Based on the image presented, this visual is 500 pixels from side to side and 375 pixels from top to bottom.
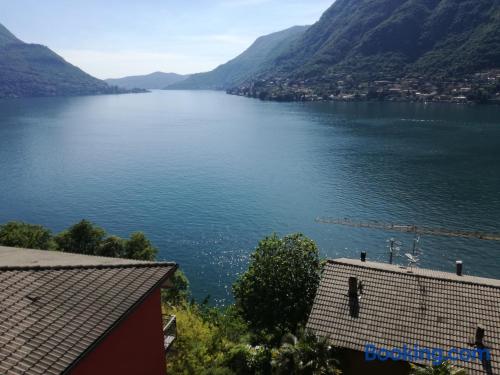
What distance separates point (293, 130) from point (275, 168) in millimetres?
69316

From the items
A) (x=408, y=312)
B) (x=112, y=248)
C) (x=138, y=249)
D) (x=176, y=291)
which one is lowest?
(x=176, y=291)

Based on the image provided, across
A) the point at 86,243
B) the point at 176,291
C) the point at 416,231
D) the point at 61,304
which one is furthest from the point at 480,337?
the point at 416,231

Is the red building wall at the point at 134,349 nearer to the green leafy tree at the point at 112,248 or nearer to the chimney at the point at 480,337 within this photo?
the chimney at the point at 480,337

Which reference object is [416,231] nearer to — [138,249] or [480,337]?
[138,249]

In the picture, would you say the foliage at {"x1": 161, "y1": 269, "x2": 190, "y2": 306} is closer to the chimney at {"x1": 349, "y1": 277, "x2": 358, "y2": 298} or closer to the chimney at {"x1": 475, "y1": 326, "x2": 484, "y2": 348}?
the chimney at {"x1": 349, "y1": 277, "x2": 358, "y2": 298}

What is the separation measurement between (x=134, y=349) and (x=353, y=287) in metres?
15.2

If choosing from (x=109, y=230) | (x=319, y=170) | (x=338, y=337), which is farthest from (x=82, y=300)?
(x=319, y=170)

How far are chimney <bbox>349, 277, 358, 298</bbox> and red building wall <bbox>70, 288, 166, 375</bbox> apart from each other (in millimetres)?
12906

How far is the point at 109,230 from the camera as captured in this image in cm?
7838

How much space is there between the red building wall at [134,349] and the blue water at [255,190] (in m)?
39.2

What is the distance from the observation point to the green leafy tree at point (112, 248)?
5225cm

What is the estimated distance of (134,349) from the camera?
1748cm

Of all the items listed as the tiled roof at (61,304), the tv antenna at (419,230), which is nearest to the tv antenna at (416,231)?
the tv antenna at (419,230)

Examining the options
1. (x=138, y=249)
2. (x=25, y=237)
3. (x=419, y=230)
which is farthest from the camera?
(x=419, y=230)
